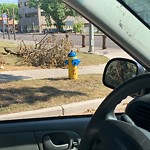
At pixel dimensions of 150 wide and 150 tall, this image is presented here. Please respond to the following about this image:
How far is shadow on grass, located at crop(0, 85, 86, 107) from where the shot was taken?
6457mm

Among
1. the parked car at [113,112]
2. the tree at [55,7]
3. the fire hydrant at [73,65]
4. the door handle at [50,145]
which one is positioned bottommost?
the fire hydrant at [73,65]

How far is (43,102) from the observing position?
6.38 metres

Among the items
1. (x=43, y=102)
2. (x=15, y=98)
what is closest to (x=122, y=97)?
(x=43, y=102)

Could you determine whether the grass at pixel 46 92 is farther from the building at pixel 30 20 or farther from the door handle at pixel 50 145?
the building at pixel 30 20

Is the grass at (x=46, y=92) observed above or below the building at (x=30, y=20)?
below

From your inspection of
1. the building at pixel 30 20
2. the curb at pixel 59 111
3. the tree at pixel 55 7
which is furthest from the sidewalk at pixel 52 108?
the building at pixel 30 20

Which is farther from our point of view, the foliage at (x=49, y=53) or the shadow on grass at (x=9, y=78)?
the foliage at (x=49, y=53)

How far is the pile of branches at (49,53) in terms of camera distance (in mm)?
11320

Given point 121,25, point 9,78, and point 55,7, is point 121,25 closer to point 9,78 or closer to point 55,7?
point 55,7

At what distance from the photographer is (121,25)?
156cm

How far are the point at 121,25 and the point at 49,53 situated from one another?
32.4 feet

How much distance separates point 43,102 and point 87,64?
6.20m

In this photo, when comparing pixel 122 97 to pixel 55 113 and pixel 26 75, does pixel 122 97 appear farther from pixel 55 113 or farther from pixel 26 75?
pixel 26 75

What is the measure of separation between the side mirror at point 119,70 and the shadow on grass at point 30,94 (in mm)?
4351
